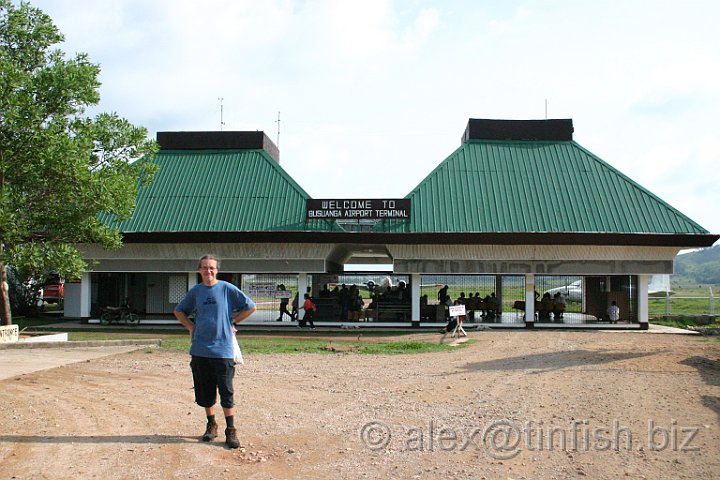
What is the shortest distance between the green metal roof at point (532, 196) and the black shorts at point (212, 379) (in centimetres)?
2040

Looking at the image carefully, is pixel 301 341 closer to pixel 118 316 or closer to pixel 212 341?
pixel 118 316

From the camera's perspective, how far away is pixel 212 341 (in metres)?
7.53

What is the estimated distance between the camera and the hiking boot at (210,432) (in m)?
7.61

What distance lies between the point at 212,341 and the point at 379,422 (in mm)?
2568

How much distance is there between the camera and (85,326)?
2833 centimetres

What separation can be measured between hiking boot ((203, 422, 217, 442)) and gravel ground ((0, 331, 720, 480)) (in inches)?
5.5

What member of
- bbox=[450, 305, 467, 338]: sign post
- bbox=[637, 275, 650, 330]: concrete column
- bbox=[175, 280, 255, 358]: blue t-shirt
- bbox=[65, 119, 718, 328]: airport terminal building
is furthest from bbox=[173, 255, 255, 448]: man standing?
bbox=[637, 275, 650, 330]: concrete column

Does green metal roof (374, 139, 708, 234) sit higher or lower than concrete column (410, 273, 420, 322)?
higher

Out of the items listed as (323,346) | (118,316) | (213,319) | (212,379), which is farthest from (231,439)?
(118,316)

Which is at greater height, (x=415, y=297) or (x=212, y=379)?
(x=415, y=297)

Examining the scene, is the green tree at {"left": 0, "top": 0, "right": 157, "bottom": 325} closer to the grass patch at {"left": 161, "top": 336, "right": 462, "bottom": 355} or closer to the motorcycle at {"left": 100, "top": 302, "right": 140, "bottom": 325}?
the grass patch at {"left": 161, "top": 336, "right": 462, "bottom": 355}

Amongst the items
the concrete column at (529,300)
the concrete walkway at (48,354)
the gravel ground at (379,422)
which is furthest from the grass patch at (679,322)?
the concrete walkway at (48,354)

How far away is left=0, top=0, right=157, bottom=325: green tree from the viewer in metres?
18.5

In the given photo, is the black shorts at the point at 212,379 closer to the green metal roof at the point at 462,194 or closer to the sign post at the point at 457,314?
the sign post at the point at 457,314
